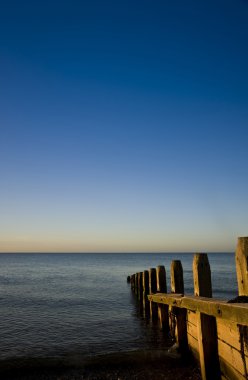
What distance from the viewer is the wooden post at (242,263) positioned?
461cm

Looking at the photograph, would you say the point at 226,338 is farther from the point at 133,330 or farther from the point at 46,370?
the point at 133,330

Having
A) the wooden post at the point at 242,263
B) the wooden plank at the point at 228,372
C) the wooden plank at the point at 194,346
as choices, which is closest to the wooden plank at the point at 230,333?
the wooden plank at the point at 228,372

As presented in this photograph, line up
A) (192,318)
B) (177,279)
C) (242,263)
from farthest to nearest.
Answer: (177,279)
(192,318)
(242,263)

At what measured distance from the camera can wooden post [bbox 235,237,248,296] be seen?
4.61 metres

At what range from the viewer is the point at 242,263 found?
4688 millimetres

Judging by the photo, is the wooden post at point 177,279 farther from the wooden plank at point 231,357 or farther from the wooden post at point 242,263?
the wooden post at point 242,263

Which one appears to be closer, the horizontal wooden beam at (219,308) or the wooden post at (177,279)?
the horizontal wooden beam at (219,308)

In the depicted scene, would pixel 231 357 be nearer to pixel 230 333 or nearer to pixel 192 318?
pixel 230 333

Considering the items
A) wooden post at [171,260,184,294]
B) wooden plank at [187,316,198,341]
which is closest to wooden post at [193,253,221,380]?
wooden plank at [187,316,198,341]

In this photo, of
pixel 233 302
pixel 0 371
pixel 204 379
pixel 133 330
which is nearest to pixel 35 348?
pixel 0 371

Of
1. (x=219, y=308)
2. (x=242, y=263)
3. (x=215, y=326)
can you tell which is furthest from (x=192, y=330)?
(x=242, y=263)

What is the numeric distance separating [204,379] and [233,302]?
7.88ft

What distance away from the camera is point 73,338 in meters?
12.4

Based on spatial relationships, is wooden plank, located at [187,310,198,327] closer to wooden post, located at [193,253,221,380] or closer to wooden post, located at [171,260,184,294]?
wooden post, located at [171,260,184,294]
